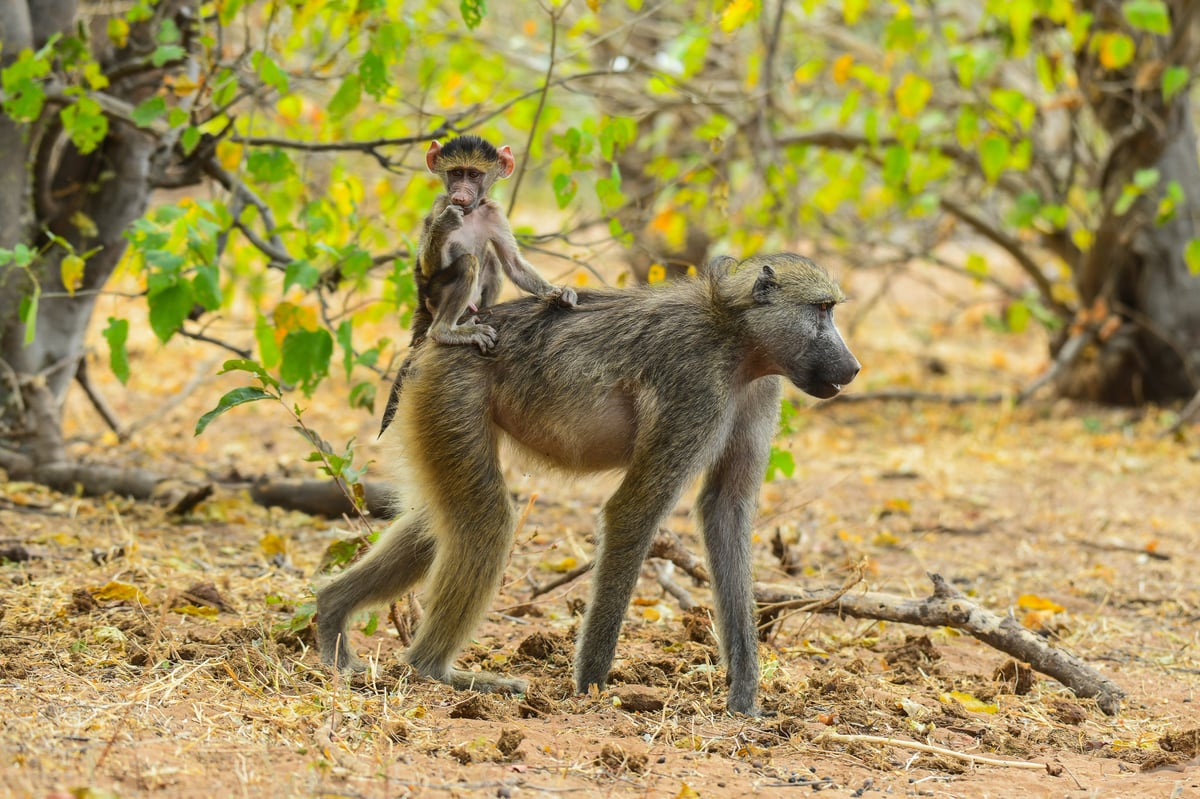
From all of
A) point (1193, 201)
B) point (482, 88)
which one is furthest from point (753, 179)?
point (1193, 201)

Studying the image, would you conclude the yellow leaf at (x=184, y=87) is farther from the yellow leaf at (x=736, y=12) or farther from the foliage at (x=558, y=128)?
the yellow leaf at (x=736, y=12)

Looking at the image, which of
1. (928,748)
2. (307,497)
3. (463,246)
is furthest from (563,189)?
(928,748)

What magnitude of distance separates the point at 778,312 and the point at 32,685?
218cm

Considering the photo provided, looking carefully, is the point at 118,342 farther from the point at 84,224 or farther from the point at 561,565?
the point at 561,565

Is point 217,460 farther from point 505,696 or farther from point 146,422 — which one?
point 505,696

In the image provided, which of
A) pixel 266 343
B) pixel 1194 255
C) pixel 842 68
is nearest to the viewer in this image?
pixel 266 343

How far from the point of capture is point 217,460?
21.4 feet

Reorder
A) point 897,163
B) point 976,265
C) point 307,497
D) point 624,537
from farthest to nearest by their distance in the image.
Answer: point 976,265, point 897,163, point 307,497, point 624,537

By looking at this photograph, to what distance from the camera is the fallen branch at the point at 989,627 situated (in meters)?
3.62

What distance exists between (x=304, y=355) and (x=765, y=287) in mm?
1680

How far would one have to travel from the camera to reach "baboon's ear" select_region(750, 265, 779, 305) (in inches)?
135

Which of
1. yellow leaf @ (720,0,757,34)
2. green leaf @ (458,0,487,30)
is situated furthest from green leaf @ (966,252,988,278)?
green leaf @ (458,0,487,30)

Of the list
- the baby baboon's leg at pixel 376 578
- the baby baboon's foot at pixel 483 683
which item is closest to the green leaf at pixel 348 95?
the baby baboon's leg at pixel 376 578

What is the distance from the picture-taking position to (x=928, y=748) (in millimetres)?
3027
